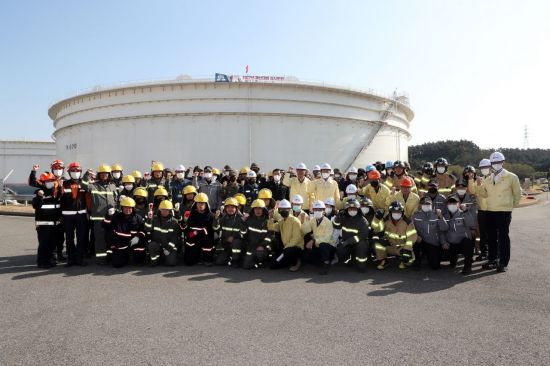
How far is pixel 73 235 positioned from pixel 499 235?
7613 mm

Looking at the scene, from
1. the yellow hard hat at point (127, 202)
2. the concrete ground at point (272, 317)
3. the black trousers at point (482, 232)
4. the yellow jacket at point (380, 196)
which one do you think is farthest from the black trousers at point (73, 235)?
the black trousers at point (482, 232)

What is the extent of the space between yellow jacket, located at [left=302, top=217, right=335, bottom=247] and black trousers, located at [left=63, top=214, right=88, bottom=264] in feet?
13.7

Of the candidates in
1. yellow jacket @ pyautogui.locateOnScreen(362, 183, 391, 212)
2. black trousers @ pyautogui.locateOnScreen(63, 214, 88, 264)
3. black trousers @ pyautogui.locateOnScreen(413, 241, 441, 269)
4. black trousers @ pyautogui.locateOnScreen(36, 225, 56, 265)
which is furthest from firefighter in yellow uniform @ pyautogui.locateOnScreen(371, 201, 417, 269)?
black trousers @ pyautogui.locateOnScreen(36, 225, 56, 265)

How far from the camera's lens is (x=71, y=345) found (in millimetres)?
3617

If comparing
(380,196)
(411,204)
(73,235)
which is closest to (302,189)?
(380,196)

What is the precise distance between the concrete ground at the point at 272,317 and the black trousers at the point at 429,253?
0.20 metres

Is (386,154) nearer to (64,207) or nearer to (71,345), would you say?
(64,207)

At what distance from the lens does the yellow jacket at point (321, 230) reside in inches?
279

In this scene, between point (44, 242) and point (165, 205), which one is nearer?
point (44, 242)

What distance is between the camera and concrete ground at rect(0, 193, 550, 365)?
3.42 metres

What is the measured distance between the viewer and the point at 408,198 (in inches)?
292

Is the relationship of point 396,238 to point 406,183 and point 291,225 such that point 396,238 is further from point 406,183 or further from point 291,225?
point 291,225

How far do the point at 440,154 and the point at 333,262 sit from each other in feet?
254

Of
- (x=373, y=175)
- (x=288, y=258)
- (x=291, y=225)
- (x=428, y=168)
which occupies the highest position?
(x=428, y=168)
